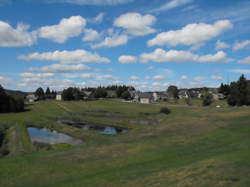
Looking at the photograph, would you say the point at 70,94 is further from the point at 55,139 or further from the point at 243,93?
the point at 55,139

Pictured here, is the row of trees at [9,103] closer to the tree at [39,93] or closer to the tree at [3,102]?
the tree at [3,102]

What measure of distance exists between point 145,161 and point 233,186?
906 centimetres

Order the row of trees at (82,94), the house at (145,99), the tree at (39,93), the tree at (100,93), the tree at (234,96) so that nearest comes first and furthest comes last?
the tree at (234,96)
the house at (145,99)
the row of trees at (82,94)
the tree at (100,93)
the tree at (39,93)

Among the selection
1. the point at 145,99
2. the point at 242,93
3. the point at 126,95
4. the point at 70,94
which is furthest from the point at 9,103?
the point at 242,93

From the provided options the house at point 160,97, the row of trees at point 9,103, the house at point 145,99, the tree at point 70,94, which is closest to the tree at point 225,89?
the house at point 160,97

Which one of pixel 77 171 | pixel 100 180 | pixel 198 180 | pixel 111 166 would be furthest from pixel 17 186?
pixel 198 180

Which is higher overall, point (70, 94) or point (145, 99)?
point (70, 94)

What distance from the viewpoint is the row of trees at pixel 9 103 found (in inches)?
2937

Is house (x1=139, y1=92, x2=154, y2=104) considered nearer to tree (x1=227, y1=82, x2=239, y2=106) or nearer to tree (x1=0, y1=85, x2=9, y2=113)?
tree (x1=227, y1=82, x2=239, y2=106)

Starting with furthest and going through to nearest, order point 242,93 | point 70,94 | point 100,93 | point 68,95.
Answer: point 100,93 < point 70,94 < point 68,95 < point 242,93

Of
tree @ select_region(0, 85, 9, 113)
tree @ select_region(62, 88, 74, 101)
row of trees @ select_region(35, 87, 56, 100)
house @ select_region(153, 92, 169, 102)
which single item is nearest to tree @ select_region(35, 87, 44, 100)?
row of trees @ select_region(35, 87, 56, 100)

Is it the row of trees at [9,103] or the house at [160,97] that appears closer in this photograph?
the row of trees at [9,103]

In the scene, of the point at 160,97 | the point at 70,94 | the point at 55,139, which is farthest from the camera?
the point at 160,97

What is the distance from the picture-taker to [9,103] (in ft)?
251
